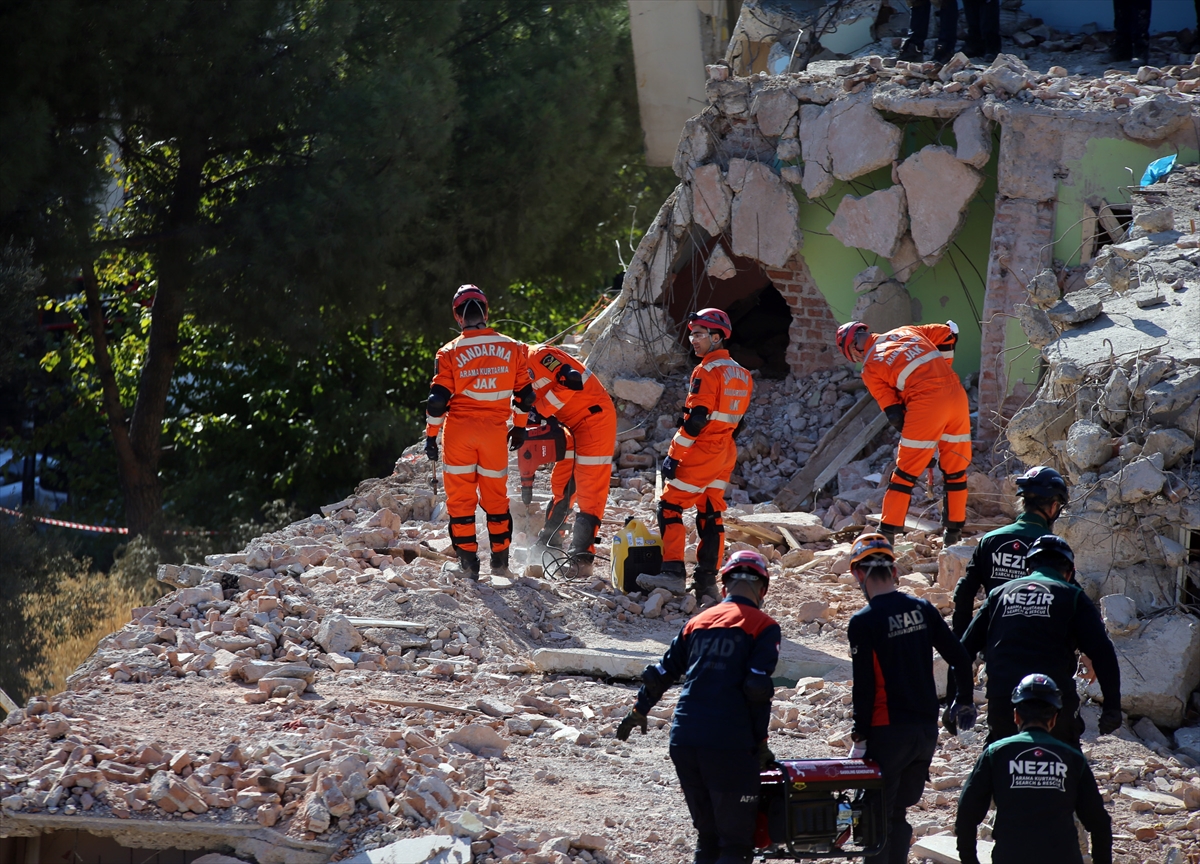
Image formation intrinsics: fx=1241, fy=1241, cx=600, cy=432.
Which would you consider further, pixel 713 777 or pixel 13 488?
pixel 13 488

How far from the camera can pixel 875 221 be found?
10.4 m

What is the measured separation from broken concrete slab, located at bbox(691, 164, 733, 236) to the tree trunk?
270 inches

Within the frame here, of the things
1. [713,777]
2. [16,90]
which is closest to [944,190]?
[713,777]

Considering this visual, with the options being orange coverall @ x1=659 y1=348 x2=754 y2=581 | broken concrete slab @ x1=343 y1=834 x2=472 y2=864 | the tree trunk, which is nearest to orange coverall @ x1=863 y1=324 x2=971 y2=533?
orange coverall @ x1=659 y1=348 x2=754 y2=581

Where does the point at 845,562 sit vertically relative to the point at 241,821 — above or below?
above

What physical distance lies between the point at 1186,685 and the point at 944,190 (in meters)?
5.26

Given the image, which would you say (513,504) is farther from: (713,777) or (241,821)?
(713,777)

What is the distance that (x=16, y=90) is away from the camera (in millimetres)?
13172

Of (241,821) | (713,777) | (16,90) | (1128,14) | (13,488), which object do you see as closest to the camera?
(713,777)

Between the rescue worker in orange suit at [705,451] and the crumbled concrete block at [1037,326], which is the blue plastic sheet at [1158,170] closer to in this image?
the crumbled concrete block at [1037,326]

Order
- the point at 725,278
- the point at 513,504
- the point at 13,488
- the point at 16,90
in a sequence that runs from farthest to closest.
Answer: the point at 13,488, the point at 16,90, the point at 725,278, the point at 513,504

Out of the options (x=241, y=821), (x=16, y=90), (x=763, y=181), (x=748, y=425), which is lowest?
(x=241, y=821)

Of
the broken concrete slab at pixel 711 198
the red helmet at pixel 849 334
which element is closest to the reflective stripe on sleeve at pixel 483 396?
the red helmet at pixel 849 334

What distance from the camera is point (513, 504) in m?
9.38
